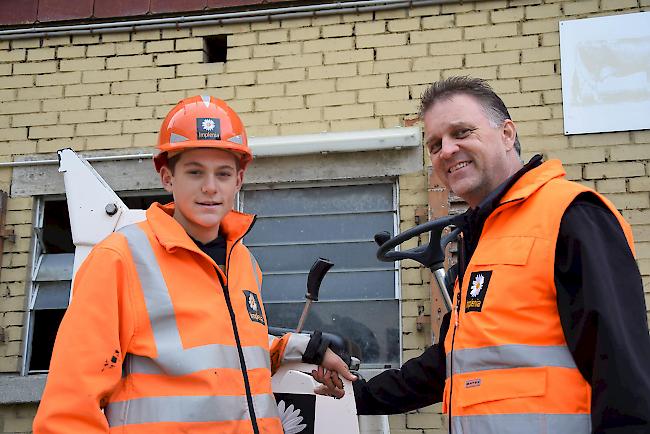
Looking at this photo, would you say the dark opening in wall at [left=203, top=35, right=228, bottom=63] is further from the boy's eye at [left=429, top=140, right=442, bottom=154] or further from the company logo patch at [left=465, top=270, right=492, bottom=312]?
the company logo patch at [left=465, top=270, right=492, bottom=312]

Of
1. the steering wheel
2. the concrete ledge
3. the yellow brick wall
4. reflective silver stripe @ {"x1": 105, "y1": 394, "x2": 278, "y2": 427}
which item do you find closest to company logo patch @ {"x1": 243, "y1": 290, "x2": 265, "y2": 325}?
reflective silver stripe @ {"x1": 105, "y1": 394, "x2": 278, "y2": 427}

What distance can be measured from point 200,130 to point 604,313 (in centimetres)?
143

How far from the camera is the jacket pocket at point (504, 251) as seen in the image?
6.86ft

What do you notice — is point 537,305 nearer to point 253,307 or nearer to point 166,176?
point 253,307

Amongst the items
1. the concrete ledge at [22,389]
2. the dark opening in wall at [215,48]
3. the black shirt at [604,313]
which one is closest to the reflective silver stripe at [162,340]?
the black shirt at [604,313]

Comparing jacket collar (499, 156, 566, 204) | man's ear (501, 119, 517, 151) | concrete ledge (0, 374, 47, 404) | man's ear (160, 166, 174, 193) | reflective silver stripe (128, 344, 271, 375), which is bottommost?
concrete ledge (0, 374, 47, 404)

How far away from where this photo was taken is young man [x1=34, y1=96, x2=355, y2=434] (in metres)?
2.09

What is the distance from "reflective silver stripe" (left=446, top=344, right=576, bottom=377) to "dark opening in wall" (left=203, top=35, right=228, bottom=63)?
4.14 m

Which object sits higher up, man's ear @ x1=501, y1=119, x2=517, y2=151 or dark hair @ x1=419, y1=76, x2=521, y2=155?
dark hair @ x1=419, y1=76, x2=521, y2=155

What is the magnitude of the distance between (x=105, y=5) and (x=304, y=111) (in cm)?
190

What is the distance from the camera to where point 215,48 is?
5820 mm

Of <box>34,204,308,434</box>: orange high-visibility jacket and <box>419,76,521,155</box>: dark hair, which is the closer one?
<box>34,204,308,434</box>: orange high-visibility jacket

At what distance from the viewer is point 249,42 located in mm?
5637

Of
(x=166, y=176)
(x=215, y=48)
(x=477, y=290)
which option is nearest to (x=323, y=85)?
(x=215, y=48)
